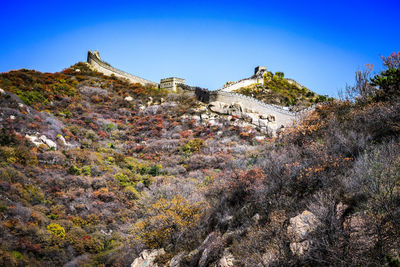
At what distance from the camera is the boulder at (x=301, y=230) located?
285 inches

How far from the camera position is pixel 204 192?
51.1 feet

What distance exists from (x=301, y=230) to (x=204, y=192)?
27.3ft

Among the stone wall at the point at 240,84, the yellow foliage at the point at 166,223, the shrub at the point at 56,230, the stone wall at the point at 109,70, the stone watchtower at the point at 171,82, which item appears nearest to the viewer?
the yellow foliage at the point at 166,223

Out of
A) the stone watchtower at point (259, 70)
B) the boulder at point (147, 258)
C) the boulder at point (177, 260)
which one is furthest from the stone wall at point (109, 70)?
the boulder at point (177, 260)

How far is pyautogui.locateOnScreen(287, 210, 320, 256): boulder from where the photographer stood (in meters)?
7.25

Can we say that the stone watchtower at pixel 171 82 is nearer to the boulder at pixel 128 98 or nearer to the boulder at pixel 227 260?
the boulder at pixel 128 98

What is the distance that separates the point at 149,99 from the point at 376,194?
38.5m

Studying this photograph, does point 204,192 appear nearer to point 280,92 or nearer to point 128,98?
point 128,98

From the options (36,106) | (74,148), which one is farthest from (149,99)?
(74,148)

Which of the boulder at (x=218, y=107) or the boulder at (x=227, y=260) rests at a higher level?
the boulder at (x=218, y=107)

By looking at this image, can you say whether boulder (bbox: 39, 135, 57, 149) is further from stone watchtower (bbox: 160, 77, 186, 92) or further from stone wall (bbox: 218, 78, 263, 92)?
stone wall (bbox: 218, 78, 263, 92)

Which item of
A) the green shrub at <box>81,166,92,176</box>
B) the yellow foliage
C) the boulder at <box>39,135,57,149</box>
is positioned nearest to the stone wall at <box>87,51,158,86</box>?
the boulder at <box>39,135,57,149</box>

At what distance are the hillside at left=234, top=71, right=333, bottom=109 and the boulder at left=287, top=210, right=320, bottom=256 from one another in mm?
41199

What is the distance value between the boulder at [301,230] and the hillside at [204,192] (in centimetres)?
3
